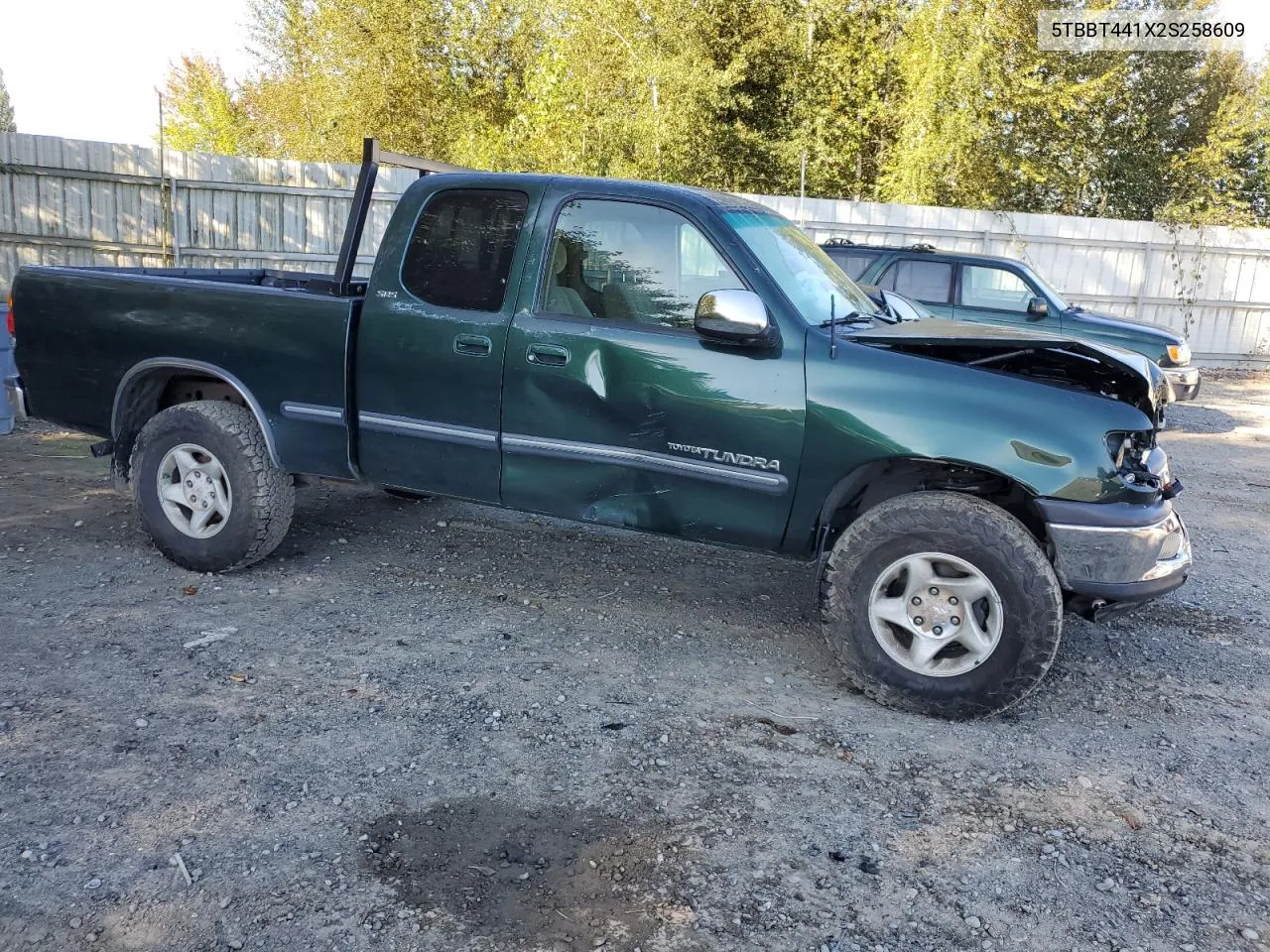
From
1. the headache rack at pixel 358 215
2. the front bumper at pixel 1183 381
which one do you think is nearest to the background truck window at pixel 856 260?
the front bumper at pixel 1183 381

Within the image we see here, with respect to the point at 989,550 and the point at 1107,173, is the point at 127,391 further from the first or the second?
Result: the point at 1107,173

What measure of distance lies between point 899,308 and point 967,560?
1.84 meters

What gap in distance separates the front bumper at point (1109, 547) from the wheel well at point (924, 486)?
0.68 ft

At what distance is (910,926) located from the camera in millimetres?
2805

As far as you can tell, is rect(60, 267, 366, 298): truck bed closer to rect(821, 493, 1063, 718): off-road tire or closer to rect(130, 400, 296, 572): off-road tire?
rect(130, 400, 296, 572): off-road tire

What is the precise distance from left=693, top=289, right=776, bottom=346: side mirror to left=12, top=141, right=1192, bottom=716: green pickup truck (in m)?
0.01

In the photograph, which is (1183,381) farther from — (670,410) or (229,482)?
(229,482)

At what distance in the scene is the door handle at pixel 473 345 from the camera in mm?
4625

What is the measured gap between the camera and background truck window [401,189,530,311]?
4.69 metres

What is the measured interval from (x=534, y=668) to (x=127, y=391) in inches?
108

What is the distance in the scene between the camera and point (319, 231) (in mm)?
13766

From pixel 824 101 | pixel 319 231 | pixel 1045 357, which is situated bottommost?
pixel 1045 357

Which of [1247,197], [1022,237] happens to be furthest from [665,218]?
[1247,197]

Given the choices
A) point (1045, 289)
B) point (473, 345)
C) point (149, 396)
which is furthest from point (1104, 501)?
point (1045, 289)
